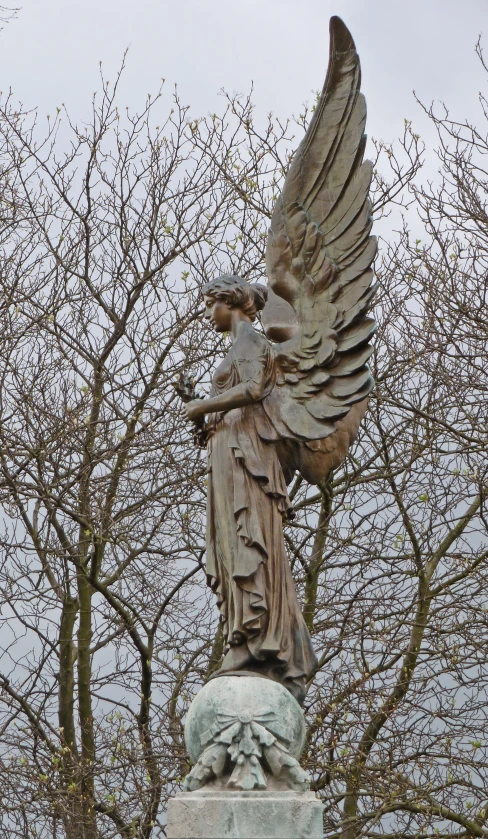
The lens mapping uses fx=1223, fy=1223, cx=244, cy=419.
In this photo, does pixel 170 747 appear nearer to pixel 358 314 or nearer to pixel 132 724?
pixel 132 724

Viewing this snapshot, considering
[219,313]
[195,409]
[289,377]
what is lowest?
[195,409]

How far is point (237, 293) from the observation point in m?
5.51

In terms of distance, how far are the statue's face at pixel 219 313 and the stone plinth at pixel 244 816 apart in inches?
82.6

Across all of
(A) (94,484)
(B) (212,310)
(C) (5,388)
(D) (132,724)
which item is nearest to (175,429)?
(A) (94,484)

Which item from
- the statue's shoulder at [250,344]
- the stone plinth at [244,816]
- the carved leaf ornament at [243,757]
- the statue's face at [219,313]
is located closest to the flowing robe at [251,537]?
the statue's shoulder at [250,344]

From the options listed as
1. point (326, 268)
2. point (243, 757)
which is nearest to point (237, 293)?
point (326, 268)

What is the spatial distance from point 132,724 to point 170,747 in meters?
0.81

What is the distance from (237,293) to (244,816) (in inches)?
90.2

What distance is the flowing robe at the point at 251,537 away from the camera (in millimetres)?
4992

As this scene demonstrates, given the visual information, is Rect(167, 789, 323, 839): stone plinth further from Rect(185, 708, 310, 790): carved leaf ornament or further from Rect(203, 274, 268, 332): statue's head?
Rect(203, 274, 268, 332): statue's head

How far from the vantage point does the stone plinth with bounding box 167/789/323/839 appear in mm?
4355

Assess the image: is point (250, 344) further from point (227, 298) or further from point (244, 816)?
point (244, 816)

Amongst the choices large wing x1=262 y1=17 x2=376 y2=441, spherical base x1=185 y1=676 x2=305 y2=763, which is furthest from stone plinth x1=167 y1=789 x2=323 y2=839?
large wing x1=262 y1=17 x2=376 y2=441

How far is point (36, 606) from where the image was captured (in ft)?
32.8
